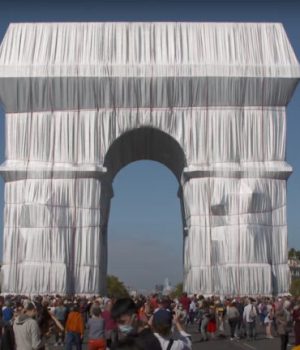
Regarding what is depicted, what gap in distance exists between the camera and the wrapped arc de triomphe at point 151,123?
42344 millimetres

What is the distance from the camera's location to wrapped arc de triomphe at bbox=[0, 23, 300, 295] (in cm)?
4234

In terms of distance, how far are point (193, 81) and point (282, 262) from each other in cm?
922

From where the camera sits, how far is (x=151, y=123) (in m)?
43.0

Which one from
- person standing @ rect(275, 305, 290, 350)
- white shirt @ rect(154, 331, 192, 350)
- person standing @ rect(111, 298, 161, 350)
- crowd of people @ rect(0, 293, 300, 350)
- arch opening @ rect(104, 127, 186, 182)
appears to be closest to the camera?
person standing @ rect(111, 298, 161, 350)

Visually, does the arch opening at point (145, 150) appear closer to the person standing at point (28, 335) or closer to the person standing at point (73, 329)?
the person standing at point (73, 329)

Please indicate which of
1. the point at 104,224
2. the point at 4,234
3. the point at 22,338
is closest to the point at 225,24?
the point at 104,224

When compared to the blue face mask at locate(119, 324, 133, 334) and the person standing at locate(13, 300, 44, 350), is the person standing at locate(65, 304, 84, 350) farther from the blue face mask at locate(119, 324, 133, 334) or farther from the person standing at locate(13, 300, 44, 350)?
the blue face mask at locate(119, 324, 133, 334)

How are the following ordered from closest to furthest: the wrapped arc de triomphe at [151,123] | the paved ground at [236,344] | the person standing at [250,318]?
the paved ground at [236,344] → the person standing at [250,318] → the wrapped arc de triomphe at [151,123]

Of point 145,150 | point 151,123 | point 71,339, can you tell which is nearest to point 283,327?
point 71,339

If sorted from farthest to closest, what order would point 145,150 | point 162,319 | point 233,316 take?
point 145,150 → point 233,316 → point 162,319

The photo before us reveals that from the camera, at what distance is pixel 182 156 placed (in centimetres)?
4419

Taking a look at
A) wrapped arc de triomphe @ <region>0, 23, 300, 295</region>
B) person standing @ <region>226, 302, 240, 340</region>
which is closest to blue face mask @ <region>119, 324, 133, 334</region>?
person standing @ <region>226, 302, 240, 340</region>

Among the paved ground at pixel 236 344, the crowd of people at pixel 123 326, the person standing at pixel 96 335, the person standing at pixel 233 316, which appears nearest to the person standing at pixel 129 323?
the crowd of people at pixel 123 326

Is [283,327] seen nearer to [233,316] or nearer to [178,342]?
[233,316]
